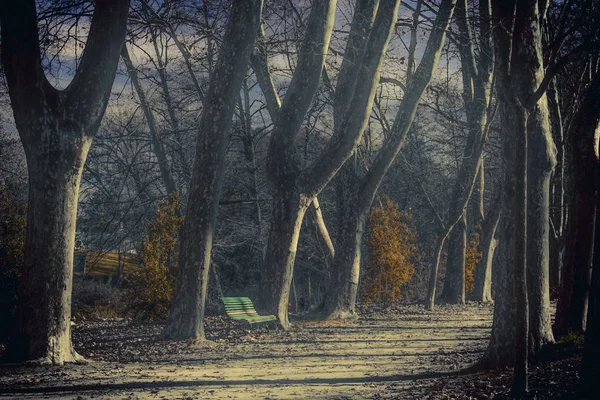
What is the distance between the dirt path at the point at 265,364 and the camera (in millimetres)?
7453

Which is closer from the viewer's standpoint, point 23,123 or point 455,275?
point 23,123

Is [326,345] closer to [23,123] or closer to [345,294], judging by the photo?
[345,294]

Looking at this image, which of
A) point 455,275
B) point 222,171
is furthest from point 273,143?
point 455,275

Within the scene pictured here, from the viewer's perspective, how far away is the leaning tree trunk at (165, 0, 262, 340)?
11625mm

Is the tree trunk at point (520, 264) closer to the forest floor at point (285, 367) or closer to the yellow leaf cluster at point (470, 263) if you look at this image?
the forest floor at point (285, 367)

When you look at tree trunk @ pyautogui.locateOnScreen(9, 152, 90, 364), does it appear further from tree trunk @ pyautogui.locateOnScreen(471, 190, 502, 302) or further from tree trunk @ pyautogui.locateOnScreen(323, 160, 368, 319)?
tree trunk @ pyautogui.locateOnScreen(471, 190, 502, 302)

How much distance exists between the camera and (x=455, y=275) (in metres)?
22.1

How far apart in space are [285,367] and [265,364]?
45cm

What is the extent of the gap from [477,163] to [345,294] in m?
5.73

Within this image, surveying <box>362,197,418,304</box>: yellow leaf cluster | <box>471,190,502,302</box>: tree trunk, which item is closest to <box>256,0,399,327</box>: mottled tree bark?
<box>362,197,418,304</box>: yellow leaf cluster

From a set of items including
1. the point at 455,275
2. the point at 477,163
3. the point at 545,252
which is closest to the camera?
the point at 545,252

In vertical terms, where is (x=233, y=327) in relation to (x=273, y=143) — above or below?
below

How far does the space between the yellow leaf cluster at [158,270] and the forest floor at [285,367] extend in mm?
1200

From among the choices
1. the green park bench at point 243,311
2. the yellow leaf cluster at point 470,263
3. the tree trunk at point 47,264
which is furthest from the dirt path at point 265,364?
the yellow leaf cluster at point 470,263
